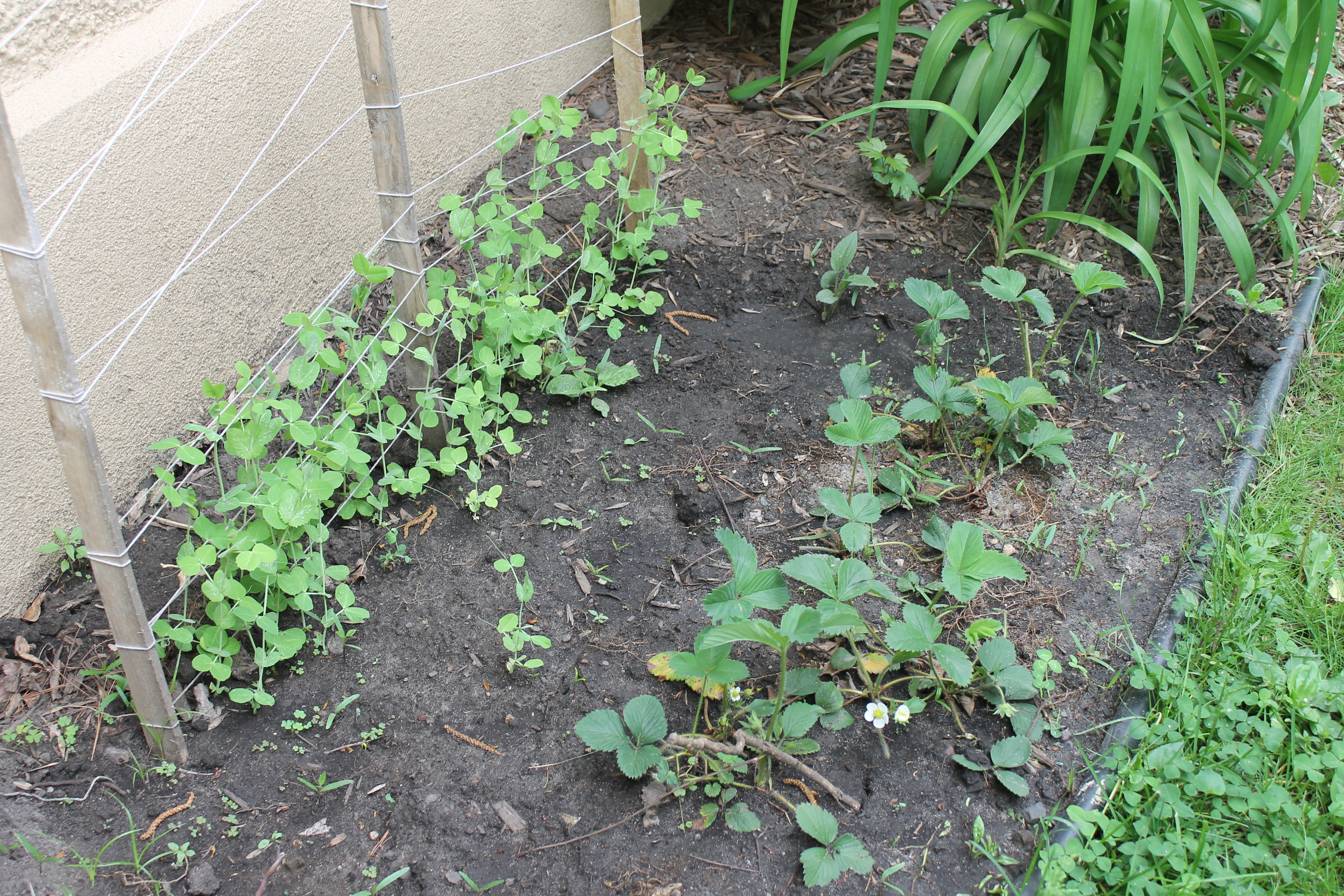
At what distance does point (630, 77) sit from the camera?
2574 mm

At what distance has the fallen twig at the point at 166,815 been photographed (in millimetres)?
1540

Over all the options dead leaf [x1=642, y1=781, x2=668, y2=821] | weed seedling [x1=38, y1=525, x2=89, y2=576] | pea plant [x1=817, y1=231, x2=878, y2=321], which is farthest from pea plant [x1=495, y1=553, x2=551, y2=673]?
pea plant [x1=817, y1=231, x2=878, y2=321]

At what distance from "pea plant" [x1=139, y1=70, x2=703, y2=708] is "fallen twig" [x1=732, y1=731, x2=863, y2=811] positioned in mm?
445

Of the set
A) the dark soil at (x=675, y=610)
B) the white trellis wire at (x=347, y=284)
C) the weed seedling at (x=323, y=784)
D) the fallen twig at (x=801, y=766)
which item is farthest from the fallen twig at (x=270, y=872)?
the fallen twig at (x=801, y=766)

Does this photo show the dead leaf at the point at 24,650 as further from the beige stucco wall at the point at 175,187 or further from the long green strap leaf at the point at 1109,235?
the long green strap leaf at the point at 1109,235

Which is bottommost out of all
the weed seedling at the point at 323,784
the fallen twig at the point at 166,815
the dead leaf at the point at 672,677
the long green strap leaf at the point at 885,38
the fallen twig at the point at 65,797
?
the weed seedling at the point at 323,784

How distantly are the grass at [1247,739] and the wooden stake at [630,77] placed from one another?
182cm

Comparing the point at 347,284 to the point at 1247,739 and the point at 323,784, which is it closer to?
the point at 323,784

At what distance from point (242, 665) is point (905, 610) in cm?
133

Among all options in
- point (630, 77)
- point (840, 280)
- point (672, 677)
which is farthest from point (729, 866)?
point (630, 77)

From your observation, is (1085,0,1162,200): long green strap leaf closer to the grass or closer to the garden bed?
the garden bed

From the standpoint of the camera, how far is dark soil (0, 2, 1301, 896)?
1545 millimetres

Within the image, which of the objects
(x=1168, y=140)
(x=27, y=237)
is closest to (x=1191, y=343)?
(x=1168, y=140)

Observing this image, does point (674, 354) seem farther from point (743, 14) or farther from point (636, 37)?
point (743, 14)
